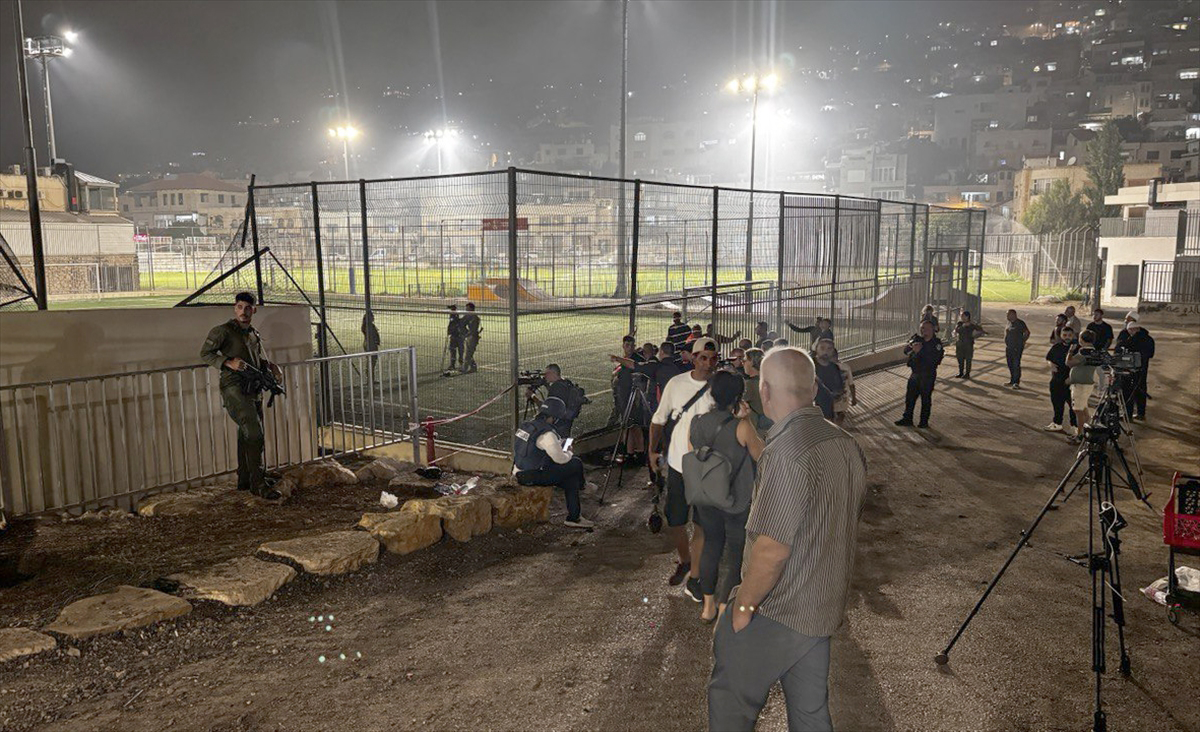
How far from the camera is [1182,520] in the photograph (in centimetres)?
523

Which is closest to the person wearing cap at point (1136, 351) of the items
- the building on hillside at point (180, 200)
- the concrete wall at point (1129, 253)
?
the concrete wall at point (1129, 253)

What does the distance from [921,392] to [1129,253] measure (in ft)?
96.2

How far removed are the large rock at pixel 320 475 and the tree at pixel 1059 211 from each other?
58.5 metres

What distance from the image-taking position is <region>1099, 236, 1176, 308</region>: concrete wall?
Answer: 32737mm

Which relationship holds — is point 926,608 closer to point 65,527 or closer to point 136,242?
point 65,527

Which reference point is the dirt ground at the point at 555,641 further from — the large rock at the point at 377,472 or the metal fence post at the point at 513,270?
the metal fence post at the point at 513,270

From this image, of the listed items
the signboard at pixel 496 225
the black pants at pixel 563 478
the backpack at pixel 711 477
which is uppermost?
the signboard at pixel 496 225

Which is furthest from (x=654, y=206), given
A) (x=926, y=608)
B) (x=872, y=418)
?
(x=926, y=608)

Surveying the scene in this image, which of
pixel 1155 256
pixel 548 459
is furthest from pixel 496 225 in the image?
pixel 1155 256

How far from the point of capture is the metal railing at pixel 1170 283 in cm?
2867

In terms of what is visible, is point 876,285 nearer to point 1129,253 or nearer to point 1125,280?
point 1129,253

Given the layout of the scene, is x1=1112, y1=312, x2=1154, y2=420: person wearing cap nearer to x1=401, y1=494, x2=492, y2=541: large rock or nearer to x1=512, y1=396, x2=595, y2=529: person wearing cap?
x1=512, y1=396, x2=595, y2=529: person wearing cap

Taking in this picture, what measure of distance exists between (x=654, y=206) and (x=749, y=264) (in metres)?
2.66

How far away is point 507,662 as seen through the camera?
464 cm
